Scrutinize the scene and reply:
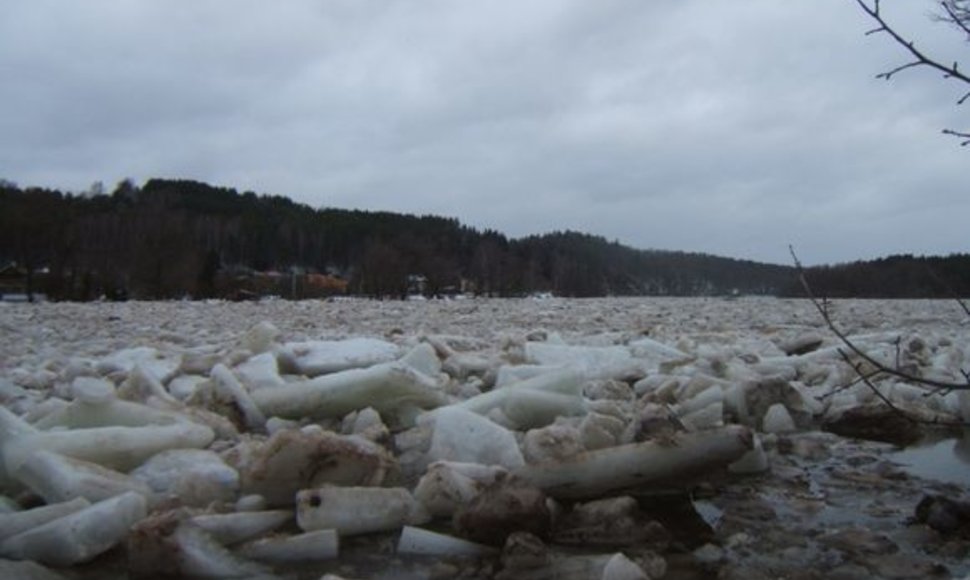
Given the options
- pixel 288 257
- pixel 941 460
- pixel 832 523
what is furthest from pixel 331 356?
pixel 288 257

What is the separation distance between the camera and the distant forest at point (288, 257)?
38.9 metres

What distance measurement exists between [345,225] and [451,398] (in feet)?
297

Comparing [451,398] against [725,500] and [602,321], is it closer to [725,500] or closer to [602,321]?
[725,500]

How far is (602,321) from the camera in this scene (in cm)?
1085

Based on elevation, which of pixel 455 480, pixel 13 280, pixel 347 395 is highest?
pixel 13 280

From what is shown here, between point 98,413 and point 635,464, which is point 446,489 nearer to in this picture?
point 635,464

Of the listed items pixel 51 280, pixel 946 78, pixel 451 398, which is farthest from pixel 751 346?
pixel 51 280

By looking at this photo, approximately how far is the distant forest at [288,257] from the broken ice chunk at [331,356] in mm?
2525

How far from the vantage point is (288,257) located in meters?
80.4

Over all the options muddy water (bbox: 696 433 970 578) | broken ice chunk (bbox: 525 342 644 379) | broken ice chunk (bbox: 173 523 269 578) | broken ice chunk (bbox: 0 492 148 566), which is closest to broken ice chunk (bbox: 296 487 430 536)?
broken ice chunk (bbox: 173 523 269 578)

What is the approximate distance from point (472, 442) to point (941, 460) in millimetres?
1891

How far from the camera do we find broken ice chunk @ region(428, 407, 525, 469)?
2641 mm

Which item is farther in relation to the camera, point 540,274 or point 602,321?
point 540,274

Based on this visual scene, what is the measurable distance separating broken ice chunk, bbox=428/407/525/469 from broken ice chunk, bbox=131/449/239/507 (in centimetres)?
72
